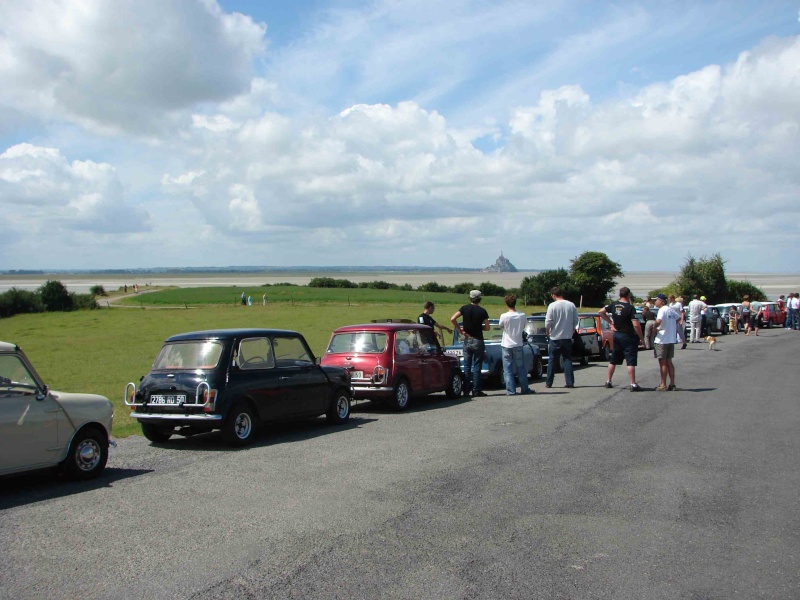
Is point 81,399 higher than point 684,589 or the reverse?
higher

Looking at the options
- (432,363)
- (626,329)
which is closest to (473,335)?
(432,363)

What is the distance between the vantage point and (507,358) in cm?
1482

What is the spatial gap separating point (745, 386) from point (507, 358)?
4998 mm

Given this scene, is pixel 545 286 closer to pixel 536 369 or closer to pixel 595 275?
pixel 595 275

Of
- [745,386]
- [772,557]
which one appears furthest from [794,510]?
[745,386]

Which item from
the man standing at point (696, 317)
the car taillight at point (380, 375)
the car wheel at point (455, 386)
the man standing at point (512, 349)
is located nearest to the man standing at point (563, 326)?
the man standing at point (512, 349)

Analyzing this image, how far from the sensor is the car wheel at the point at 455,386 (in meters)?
14.8

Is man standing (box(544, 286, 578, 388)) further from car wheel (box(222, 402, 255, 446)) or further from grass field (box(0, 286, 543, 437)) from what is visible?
grass field (box(0, 286, 543, 437))

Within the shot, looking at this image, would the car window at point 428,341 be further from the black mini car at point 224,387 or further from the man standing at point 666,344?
the man standing at point 666,344

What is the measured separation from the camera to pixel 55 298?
249 feet

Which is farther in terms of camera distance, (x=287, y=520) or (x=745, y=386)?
(x=745, y=386)

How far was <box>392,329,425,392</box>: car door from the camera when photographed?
1319 cm

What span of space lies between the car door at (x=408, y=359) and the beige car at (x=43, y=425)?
5.86 m

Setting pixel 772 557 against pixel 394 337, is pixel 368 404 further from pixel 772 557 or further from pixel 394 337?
pixel 772 557
